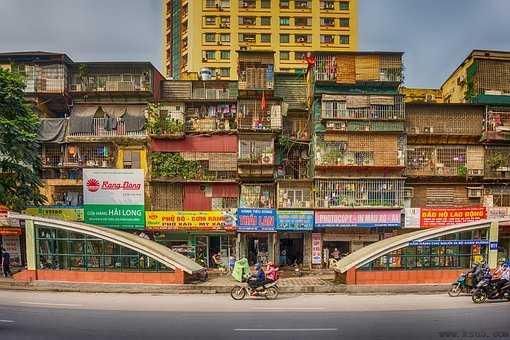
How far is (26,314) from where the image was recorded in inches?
542

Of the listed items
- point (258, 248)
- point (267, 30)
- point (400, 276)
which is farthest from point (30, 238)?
point (267, 30)

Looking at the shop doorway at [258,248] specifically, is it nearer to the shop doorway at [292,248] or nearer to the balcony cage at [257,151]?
the shop doorway at [292,248]

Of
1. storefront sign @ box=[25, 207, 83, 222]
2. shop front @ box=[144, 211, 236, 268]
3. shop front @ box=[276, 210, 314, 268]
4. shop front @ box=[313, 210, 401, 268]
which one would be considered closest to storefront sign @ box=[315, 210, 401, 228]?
shop front @ box=[313, 210, 401, 268]

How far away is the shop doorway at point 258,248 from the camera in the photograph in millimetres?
28297

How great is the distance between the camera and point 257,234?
92.6 feet

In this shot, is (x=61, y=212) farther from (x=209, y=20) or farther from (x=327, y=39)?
(x=327, y=39)

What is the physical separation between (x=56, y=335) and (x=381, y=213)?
2137 cm

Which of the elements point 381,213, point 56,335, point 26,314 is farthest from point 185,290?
point 381,213

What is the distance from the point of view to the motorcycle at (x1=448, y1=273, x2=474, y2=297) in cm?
1738

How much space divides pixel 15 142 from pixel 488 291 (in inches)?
970

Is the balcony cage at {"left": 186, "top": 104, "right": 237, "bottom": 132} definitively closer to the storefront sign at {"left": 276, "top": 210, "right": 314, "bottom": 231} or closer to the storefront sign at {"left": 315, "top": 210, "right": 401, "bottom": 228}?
the storefront sign at {"left": 276, "top": 210, "right": 314, "bottom": 231}

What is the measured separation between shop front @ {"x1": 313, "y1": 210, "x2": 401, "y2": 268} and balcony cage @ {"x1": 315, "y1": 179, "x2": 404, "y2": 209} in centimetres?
53

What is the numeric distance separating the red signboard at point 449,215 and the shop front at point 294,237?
7.64 metres

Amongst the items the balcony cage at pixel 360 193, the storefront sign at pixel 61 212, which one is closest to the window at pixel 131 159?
the storefront sign at pixel 61 212
